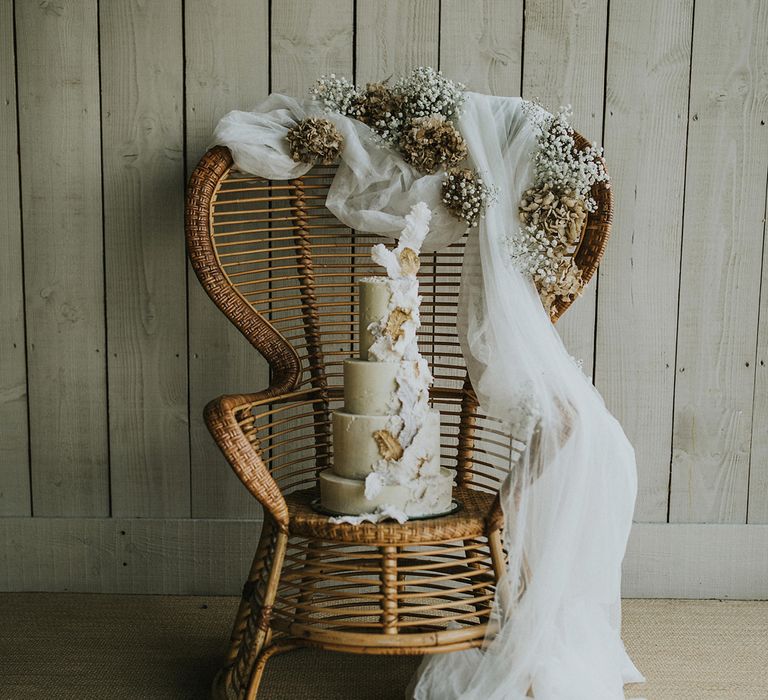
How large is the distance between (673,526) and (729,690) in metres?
0.47

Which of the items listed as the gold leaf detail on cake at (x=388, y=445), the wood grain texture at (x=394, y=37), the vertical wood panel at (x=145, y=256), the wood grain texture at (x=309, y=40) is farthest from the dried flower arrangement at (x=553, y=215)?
the vertical wood panel at (x=145, y=256)

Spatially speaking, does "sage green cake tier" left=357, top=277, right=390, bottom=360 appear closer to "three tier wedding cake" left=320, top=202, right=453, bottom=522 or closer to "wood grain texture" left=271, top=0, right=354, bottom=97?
"three tier wedding cake" left=320, top=202, right=453, bottom=522

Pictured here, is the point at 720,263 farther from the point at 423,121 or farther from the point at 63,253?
the point at 63,253

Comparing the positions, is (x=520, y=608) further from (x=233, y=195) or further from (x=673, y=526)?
(x=233, y=195)

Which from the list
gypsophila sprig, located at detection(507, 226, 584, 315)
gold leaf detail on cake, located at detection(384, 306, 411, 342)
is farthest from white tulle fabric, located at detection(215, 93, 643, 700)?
gold leaf detail on cake, located at detection(384, 306, 411, 342)

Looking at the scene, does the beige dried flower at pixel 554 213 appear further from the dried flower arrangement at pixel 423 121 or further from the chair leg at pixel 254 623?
the chair leg at pixel 254 623

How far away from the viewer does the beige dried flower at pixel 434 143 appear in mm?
1518

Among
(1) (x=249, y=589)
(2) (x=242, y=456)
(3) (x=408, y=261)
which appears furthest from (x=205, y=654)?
(3) (x=408, y=261)

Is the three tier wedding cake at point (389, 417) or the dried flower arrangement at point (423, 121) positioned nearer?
the three tier wedding cake at point (389, 417)

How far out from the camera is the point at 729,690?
1567mm

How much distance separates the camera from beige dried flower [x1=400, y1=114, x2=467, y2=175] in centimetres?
152

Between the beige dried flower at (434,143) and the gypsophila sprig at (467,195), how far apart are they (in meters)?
0.04

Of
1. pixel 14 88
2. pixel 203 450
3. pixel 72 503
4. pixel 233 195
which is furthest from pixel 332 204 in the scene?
pixel 72 503

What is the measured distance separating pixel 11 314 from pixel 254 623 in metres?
1.08
